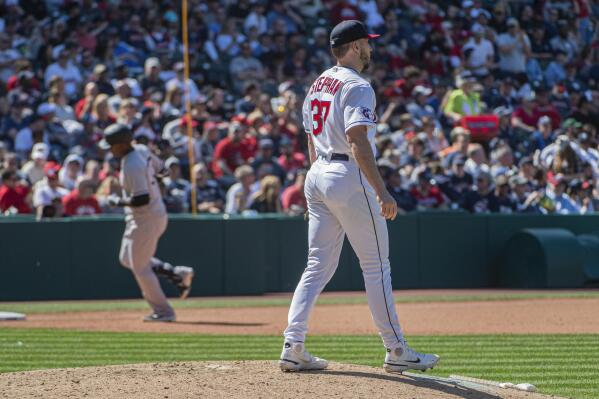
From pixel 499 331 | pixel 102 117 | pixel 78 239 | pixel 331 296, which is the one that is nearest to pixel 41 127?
pixel 102 117

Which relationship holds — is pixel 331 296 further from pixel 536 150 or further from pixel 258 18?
pixel 258 18

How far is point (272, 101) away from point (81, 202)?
5.03 metres

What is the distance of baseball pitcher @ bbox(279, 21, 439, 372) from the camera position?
6.40m

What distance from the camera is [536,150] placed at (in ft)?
66.6

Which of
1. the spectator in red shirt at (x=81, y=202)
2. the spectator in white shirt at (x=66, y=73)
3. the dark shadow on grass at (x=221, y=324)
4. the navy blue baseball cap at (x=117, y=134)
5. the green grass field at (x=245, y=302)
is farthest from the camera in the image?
the spectator in white shirt at (x=66, y=73)

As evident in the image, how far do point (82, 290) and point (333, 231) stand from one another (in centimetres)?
933

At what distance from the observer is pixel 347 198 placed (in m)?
6.46

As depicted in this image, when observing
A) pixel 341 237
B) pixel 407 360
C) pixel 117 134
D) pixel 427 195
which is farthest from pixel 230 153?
pixel 407 360

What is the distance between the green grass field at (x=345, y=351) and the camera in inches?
316

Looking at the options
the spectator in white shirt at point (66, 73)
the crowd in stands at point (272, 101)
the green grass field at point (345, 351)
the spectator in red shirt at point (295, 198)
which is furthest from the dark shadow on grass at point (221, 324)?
the spectator in white shirt at point (66, 73)

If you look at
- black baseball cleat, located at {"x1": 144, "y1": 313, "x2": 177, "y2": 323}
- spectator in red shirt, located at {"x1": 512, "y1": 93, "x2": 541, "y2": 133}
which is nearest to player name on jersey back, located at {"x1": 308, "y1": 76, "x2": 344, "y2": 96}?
black baseball cleat, located at {"x1": 144, "y1": 313, "x2": 177, "y2": 323}

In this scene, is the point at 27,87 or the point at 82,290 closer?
the point at 82,290

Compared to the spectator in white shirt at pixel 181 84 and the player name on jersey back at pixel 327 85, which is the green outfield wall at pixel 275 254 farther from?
the player name on jersey back at pixel 327 85

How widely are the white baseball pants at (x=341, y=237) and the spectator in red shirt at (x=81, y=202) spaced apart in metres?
9.48
